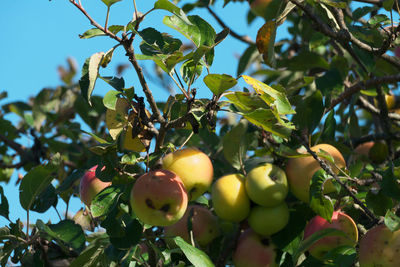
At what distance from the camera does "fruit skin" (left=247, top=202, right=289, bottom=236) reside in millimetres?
1442

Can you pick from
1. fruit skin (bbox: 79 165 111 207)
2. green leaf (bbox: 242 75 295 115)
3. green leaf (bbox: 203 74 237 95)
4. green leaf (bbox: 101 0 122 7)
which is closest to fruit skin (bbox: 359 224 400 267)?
green leaf (bbox: 242 75 295 115)

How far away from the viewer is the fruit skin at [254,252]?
4.87ft

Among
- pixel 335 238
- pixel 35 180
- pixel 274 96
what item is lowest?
pixel 335 238

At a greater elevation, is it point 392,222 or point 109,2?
point 109,2

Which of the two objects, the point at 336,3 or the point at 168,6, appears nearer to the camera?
the point at 168,6

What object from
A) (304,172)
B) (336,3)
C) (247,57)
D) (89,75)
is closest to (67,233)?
(89,75)

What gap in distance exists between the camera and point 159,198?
4.04 feet

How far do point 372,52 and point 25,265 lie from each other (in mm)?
1245

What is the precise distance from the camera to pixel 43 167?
1.55 meters

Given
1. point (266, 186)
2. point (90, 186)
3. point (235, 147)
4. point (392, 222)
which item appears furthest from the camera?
point (235, 147)

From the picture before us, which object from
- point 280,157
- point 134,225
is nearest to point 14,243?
point 134,225

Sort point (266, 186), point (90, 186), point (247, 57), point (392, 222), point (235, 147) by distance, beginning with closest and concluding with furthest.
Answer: point (392, 222) < point (266, 186) < point (90, 186) < point (235, 147) < point (247, 57)

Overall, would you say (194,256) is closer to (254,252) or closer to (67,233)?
(254,252)

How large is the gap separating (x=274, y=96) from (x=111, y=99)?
420mm
